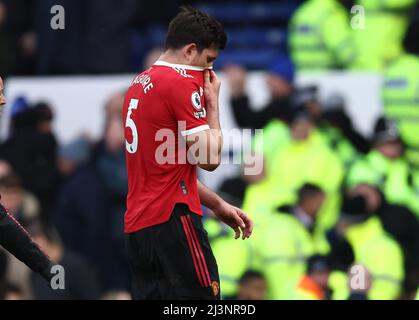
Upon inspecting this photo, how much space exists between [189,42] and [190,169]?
0.54 meters

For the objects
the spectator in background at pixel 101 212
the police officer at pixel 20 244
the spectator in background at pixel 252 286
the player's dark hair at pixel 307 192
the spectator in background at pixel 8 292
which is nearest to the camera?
the police officer at pixel 20 244

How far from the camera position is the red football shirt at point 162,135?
5090 mm

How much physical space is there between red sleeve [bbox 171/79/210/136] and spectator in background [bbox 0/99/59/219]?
14.6 feet

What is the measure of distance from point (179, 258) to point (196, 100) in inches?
26.3

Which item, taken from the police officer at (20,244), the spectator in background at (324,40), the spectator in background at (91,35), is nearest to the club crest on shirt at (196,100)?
the police officer at (20,244)

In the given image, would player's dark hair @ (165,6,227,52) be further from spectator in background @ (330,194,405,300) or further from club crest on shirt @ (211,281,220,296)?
spectator in background @ (330,194,405,300)

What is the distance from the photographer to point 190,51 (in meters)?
5.19

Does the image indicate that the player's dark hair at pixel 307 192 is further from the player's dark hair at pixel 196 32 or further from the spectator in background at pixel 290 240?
the player's dark hair at pixel 196 32

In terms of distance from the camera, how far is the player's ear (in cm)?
518

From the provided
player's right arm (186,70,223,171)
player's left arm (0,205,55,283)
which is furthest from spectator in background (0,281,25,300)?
player's right arm (186,70,223,171)

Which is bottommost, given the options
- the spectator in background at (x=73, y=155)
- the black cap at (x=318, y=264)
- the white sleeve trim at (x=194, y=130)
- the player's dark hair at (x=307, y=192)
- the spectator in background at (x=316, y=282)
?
the spectator in background at (x=316, y=282)

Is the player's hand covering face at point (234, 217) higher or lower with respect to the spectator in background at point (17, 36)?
lower

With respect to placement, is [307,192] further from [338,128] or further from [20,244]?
[20,244]

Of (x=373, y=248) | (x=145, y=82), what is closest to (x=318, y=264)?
(x=373, y=248)
